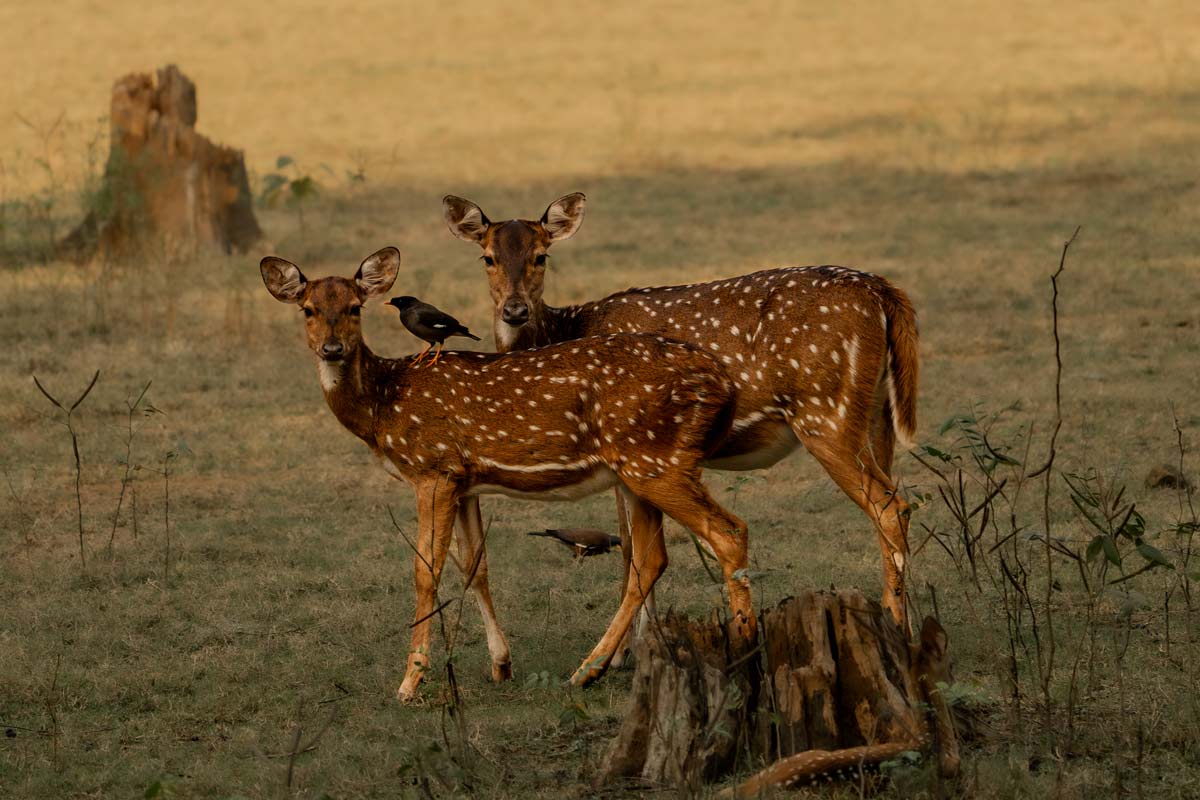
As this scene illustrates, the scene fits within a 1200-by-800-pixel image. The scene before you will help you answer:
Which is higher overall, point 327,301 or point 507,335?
point 327,301

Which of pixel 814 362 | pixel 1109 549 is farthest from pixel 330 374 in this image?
pixel 1109 549

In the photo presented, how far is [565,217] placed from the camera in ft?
30.8

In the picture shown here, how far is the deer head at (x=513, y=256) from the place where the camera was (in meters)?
8.84

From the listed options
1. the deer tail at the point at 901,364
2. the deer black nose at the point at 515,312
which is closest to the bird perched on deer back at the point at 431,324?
the deer black nose at the point at 515,312

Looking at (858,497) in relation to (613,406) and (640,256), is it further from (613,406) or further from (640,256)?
(640,256)

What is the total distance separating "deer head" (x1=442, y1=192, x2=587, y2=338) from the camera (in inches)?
348

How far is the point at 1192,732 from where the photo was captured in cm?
652

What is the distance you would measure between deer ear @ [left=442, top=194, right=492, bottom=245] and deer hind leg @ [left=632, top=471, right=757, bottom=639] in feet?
7.66

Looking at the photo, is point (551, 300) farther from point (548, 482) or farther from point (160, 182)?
point (548, 482)

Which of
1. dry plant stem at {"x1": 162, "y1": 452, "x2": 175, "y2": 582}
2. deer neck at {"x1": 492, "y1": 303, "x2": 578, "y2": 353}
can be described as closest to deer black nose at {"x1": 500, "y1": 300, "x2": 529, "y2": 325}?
deer neck at {"x1": 492, "y1": 303, "x2": 578, "y2": 353}

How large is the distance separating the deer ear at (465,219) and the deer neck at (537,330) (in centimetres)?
53

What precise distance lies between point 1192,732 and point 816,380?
2530 mm

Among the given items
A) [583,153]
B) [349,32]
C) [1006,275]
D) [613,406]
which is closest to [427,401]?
[613,406]

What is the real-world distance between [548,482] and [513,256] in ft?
5.68
